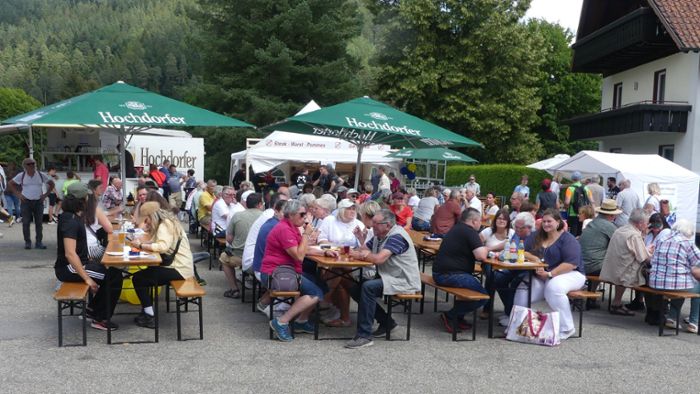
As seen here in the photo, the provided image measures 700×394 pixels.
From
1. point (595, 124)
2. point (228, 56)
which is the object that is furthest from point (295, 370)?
point (228, 56)

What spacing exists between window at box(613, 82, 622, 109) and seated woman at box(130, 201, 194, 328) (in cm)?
2394

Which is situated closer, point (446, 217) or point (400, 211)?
point (446, 217)

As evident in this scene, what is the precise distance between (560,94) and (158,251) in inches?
1588

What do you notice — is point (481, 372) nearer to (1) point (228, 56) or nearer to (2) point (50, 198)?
(2) point (50, 198)

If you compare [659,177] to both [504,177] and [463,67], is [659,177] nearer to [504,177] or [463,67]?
[504,177]

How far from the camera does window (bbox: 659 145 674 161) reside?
73.9ft

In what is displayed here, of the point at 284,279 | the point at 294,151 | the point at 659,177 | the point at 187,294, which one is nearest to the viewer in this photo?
the point at 187,294

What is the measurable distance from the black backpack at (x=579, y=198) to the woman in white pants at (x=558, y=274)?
6.97 m

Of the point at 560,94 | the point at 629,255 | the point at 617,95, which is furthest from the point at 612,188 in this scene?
the point at 560,94

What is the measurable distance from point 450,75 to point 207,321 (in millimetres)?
24611

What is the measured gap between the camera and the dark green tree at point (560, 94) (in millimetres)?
42906

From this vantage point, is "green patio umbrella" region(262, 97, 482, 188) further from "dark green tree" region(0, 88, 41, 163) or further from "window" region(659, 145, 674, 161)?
"dark green tree" region(0, 88, 41, 163)

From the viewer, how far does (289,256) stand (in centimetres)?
670

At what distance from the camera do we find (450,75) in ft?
99.0
